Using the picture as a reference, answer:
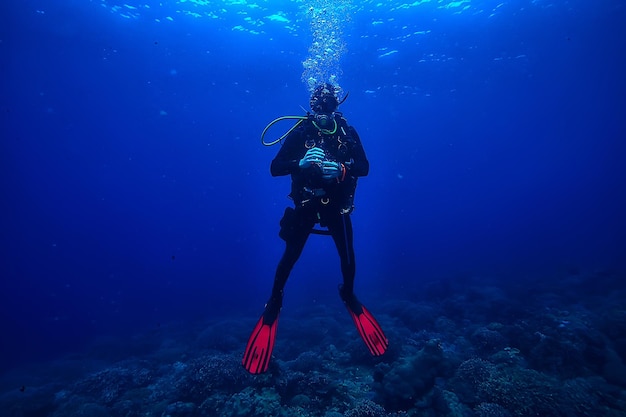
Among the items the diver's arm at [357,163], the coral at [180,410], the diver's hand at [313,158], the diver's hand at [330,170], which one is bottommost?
the coral at [180,410]

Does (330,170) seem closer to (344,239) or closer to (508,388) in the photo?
(344,239)

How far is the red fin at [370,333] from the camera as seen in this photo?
15.4 ft

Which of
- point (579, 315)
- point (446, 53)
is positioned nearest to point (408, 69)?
point (446, 53)

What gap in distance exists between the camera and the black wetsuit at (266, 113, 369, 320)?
163 inches

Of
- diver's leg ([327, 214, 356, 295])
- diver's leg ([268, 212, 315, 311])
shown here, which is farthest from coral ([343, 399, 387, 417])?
diver's leg ([268, 212, 315, 311])

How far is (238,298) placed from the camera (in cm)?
3550

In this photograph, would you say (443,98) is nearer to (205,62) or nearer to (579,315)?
(205,62)

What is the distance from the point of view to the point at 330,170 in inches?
150

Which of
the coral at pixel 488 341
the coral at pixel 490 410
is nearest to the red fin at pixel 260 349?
the coral at pixel 490 410

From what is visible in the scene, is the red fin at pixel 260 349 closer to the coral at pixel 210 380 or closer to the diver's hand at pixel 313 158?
the diver's hand at pixel 313 158

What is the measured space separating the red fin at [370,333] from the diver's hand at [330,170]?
2.38 metres

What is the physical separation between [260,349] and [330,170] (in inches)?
109

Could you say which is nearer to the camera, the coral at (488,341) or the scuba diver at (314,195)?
the scuba diver at (314,195)

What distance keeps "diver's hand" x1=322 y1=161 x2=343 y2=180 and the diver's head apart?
4.00ft
